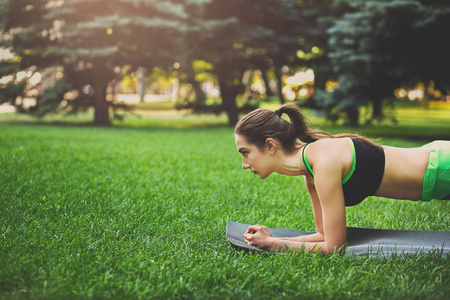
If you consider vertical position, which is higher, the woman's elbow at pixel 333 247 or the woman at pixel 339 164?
the woman at pixel 339 164

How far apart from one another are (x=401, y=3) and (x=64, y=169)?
7333 millimetres

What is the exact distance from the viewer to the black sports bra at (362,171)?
2.59 m

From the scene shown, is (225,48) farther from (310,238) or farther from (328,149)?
(328,149)

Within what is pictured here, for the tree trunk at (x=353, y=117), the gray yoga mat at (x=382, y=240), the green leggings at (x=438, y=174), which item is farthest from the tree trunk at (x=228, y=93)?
the green leggings at (x=438, y=174)

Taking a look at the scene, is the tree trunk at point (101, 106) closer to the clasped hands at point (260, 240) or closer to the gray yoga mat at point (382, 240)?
the gray yoga mat at point (382, 240)

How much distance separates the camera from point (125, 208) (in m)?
3.64

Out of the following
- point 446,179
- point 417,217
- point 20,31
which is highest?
point 20,31

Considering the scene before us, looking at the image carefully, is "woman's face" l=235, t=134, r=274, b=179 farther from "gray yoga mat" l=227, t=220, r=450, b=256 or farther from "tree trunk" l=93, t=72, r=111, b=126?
"tree trunk" l=93, t=72, r=111, b=126

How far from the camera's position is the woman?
2.55 m

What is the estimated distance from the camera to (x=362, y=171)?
2600 mm

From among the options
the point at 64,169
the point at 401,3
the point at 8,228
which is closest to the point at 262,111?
the point at 8,228

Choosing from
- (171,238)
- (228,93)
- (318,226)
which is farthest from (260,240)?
(228,93)

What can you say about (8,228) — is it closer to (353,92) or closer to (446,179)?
(446,179)

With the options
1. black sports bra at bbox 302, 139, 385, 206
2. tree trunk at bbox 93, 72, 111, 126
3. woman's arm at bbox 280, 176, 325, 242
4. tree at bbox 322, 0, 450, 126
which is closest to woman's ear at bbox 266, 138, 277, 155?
black sports bra at bbox 302, 139, 385, 206
